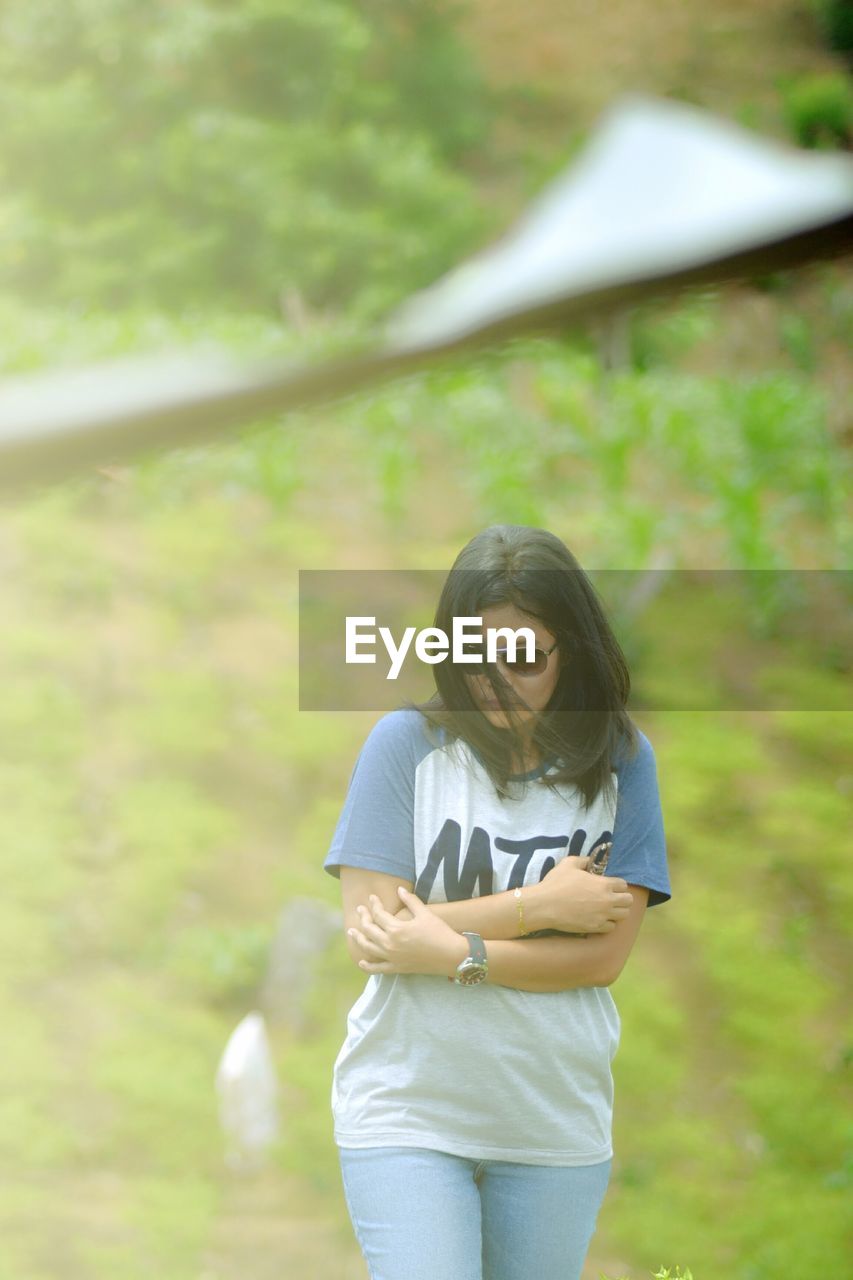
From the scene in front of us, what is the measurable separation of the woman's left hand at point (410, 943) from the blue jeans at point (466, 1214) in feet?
0.43

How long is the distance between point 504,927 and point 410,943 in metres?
0.07

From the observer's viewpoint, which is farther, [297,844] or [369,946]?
[297,844]

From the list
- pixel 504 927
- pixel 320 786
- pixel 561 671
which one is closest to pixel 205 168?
pixel 320 786

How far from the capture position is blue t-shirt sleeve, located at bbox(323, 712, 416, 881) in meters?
0.95

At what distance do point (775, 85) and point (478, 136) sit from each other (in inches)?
92.0

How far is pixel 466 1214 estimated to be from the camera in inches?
37.3

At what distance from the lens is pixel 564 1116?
3.23ft

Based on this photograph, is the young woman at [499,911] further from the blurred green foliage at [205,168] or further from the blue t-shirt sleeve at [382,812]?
the blurred green foliage at [205,168]

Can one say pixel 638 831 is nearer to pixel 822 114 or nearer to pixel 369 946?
pixel 369 946

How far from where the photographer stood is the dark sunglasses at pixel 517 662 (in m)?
0.97

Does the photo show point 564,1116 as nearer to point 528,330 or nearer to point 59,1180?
point 528,330

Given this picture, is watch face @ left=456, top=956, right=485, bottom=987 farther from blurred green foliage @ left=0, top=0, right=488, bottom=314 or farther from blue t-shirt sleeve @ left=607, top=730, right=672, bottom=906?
blurred green foliage @ left=0, top=0, right=488, bottom=314

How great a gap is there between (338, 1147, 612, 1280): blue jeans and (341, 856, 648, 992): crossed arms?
131 millimetres

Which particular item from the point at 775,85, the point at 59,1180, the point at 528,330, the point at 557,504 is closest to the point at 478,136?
the point at 775,85
